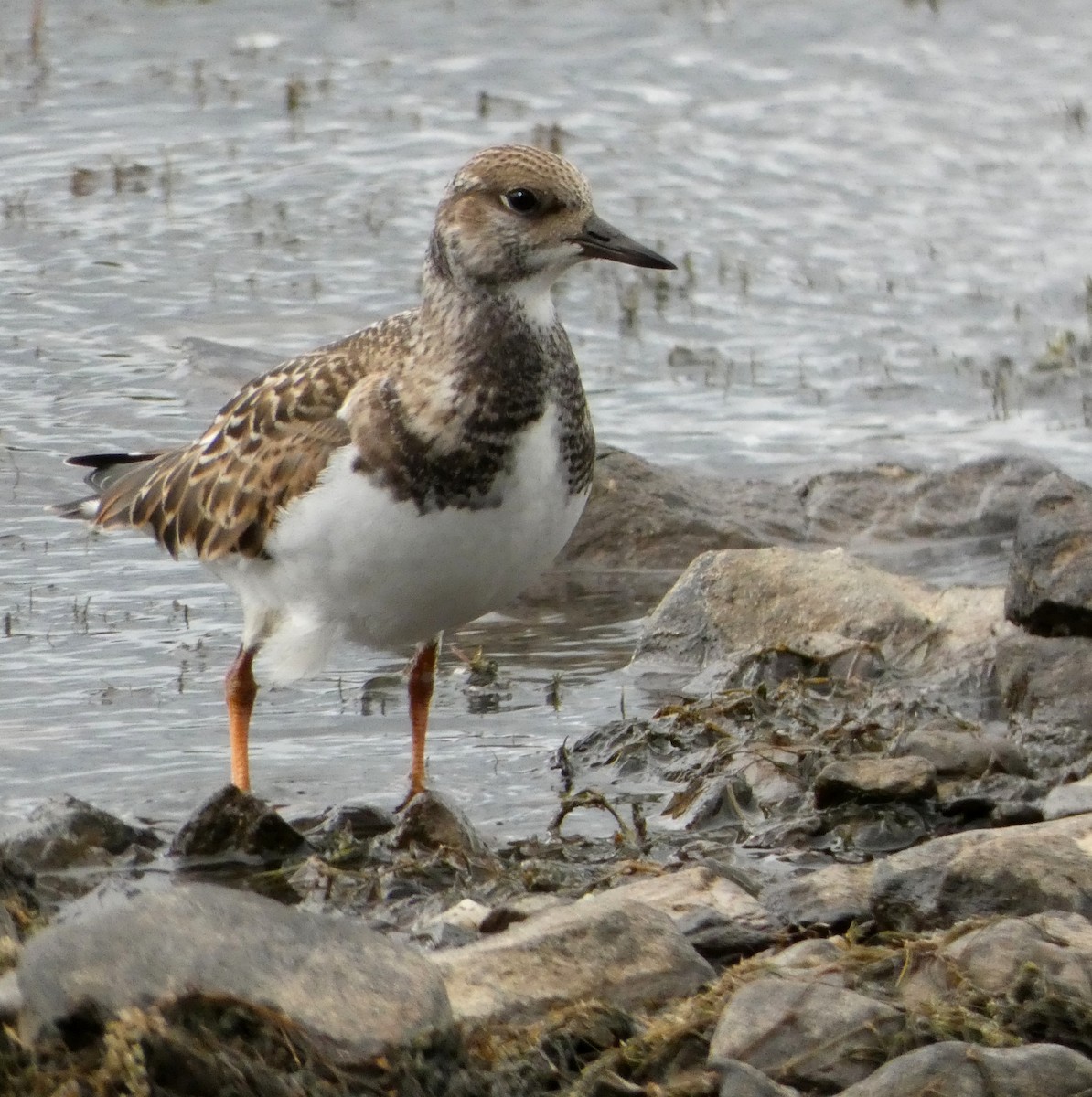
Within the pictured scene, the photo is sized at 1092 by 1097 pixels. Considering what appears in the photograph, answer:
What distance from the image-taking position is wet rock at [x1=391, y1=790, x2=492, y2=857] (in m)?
6.11

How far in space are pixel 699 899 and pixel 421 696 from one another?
6.16 feet

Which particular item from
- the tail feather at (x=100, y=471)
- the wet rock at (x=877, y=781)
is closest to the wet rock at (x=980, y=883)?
the wet rock at (x=877, y=781)

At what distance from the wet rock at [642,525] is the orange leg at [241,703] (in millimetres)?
2838

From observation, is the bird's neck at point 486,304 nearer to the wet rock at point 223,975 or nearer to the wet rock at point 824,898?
the wet rock at point 824,898

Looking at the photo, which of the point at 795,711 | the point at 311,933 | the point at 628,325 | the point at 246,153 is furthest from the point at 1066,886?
the point at 246,153

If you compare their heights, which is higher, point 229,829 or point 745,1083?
point 745,1083

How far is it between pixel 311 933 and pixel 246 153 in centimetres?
1189

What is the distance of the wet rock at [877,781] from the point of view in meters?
6.15

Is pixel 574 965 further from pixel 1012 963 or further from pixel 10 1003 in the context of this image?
pixel 10 1003

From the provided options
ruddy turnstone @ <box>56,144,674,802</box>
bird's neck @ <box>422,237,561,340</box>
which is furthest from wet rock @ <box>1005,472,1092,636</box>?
bird's neck @ <box>422,237,561,340</box>

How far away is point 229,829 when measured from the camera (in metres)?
6.05

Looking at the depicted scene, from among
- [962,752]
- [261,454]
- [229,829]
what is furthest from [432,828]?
[962,752]

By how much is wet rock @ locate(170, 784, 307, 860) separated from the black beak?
6.03 feet

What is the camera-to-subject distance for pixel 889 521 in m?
10.1
